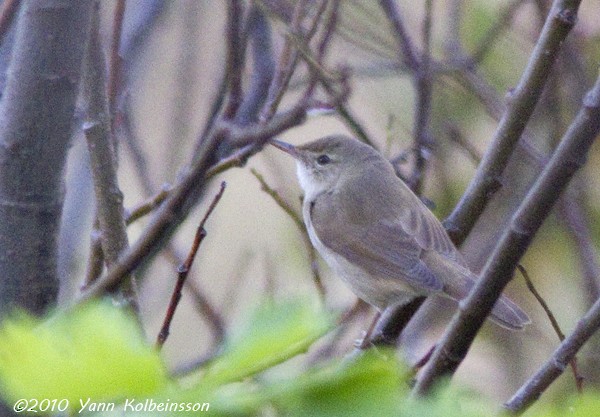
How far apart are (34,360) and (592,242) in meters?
2.37

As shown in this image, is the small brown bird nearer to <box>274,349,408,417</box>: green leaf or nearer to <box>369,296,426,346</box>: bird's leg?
<box>369,296,426,346</box>: bird's leg

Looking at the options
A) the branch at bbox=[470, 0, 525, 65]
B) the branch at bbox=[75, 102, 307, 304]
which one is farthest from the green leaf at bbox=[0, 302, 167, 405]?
the branch at bbox=[470, 0, 525, 65]

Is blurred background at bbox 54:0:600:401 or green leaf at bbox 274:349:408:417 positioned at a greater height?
green leaf at bbox 274:349:408:417

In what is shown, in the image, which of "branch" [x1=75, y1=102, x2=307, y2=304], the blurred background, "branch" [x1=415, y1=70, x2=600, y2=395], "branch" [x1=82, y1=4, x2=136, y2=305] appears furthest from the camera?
the blurred background

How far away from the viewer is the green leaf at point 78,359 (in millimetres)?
480

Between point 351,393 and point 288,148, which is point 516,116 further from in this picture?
point 288,148

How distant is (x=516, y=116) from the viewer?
1.49 meters

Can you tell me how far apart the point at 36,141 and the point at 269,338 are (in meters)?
0.93

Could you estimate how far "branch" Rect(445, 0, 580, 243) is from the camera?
129 centimetres

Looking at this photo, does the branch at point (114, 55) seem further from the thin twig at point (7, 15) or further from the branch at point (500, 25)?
the branch at point (500, 25)

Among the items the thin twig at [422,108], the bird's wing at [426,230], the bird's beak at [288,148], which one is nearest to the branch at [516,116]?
the thin twig at [422,108]

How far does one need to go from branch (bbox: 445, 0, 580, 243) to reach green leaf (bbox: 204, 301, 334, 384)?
879 millimetres

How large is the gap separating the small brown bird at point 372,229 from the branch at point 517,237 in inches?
57.8

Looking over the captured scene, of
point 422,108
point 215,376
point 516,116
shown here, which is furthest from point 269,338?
point 422,108
